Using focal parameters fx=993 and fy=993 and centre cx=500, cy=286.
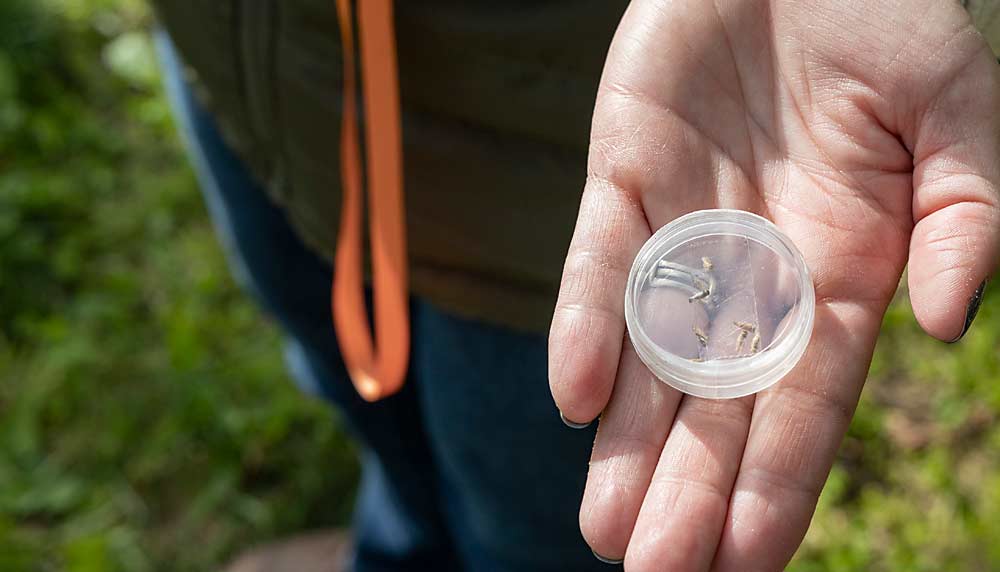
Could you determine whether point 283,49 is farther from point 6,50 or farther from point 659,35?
point 6,50

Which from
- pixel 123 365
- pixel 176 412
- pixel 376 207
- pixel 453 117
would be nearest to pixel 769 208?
pixel 453 117

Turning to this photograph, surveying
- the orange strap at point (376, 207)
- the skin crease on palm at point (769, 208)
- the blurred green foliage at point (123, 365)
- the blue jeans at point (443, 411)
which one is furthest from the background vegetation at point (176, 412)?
the skin crease on palm at point (769, 208)

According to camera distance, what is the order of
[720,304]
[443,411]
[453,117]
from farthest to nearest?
1. [443,411]
2. [453,117]
3. [720,304]

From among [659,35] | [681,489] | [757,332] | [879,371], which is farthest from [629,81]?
[879,371]

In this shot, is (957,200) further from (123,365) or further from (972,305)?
(123,365)

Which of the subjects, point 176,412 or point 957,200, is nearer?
point 957,200

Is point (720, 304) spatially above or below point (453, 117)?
below

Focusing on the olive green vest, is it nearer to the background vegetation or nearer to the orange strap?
the orange strap
